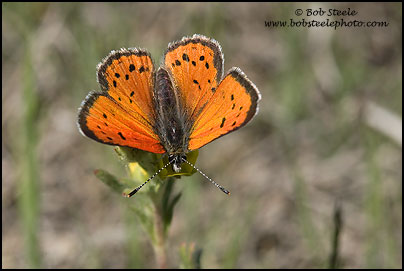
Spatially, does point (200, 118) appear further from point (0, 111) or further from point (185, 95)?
point (0, 111)

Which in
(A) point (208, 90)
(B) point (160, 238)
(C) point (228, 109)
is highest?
(A) point (208, 90)

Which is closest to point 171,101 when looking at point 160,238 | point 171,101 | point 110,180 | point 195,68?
point 171,101

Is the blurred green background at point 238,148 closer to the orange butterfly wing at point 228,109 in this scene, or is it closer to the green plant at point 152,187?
the green plant at point 152,187

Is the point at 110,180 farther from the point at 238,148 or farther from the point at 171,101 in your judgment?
the point at 238,148

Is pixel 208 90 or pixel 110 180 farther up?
pixel 208 90

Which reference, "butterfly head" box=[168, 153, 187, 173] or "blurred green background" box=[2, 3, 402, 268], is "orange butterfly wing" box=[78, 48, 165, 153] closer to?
"butterfly head" box=[168, 153, 187, 173]

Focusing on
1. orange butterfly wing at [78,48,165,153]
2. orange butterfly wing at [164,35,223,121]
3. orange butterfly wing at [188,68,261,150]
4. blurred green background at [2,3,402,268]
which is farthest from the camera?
blurred green background at [2,3,402,268]

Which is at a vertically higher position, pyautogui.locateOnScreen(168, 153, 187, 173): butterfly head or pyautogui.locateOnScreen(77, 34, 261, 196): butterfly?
pyautogui.locateOnScreen(77, 34, 261, 196): butterfly

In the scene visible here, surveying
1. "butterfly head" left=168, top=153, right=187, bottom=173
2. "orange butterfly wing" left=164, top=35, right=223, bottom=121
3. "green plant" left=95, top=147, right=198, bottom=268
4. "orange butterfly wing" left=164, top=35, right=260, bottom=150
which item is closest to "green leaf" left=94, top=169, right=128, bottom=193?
"green plant" left=95, top=147, right=198, bottom=268
